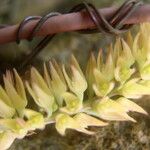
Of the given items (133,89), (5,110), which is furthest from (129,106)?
(5,110)

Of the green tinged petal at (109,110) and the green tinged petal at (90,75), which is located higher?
the green tinged petal at (90,75)

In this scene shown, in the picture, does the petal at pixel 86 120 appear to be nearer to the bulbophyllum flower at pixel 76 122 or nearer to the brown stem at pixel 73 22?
the bulbophyllum flower at pixel 76 122

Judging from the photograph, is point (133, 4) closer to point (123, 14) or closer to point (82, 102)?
point (123, 14)

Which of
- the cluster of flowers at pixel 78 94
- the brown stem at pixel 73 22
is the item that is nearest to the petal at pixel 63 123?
the cluster of flowers at pixel 78 94

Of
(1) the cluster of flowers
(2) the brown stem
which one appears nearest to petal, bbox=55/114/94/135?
(1) the cluster of flowers

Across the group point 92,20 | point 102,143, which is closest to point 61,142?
point 102,143
